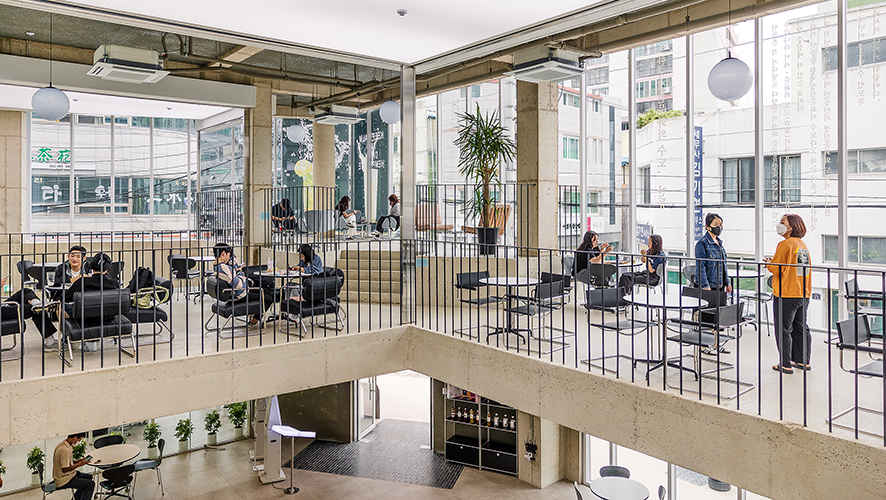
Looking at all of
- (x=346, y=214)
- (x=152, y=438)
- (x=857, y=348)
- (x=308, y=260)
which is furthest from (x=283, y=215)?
(x=857, y=348)

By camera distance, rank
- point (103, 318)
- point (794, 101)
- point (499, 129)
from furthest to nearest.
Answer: point (499, 129) → point (794, 101) → point (103, 318)

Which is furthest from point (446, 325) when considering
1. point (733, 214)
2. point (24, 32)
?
point (24, 32)

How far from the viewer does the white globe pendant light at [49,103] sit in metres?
7.14

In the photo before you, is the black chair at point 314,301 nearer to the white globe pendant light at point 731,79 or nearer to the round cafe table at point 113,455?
the round cafe table at point 113,455

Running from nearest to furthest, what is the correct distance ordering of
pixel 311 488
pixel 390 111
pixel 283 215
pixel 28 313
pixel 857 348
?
pixel 857 348 → pixel 28 313 → pixel 390 111 → pixel 311 488 → pixel 283 215

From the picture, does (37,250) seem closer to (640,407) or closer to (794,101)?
(640,407)

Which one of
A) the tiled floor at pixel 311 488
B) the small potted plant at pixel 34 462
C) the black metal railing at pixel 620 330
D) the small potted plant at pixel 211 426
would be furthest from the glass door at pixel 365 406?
the small potted plant at pixel 34 462

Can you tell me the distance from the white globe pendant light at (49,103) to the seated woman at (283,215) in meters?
4.67

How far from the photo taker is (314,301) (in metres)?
7.16

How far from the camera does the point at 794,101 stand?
Answer: 23.4ft

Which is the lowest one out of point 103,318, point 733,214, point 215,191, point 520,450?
point 520,450

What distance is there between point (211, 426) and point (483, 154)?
8.92 metres

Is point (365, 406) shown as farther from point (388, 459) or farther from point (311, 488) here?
point (311, 488)

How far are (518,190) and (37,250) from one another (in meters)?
10.5
